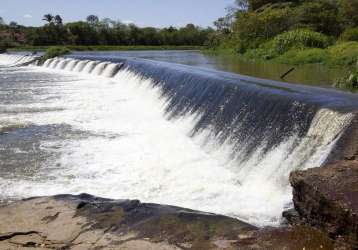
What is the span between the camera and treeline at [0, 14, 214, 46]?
258 ft

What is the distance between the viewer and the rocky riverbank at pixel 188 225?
4.91 meters

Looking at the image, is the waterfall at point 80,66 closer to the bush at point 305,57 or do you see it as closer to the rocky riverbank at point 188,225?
the bush at point 305,57

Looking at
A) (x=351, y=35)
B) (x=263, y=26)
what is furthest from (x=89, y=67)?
(x=351, y=35)

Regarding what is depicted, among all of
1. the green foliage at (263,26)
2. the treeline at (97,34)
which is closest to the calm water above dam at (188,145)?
the green foliage at (263,26)

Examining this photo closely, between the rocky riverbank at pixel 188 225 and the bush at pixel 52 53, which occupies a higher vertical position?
the bush at pixel 52 53

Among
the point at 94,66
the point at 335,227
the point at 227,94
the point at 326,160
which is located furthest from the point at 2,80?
the point at 335,227

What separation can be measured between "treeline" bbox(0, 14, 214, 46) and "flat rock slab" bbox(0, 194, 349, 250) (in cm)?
6842

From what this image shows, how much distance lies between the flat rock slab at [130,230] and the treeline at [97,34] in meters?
68.4

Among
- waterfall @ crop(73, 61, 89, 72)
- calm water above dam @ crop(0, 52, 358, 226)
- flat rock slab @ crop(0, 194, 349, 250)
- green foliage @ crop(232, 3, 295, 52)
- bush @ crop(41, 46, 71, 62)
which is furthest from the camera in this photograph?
bush @ crop(41, 46, 71, 62)

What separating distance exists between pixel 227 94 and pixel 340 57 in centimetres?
1444

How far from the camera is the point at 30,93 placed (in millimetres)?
20938

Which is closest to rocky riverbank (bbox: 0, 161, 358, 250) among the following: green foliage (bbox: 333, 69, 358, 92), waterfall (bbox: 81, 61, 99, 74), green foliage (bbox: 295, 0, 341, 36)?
green foliage (bbox: 333, 69, 358, 92)

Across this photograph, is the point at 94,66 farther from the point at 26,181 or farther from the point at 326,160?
the point at 326,160

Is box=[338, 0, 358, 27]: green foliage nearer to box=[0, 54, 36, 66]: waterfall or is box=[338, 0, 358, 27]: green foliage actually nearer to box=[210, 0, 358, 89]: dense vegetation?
box=[210, 0, 358, 89]: dense vegetation
